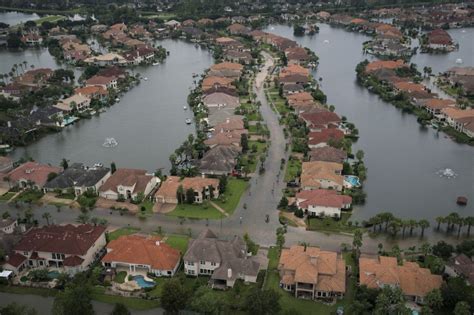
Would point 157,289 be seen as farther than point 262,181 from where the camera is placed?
No

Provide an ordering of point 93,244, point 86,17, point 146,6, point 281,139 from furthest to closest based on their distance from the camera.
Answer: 1. point 146,6
2. point 86,17
3. point 281,139
4. point 93,244

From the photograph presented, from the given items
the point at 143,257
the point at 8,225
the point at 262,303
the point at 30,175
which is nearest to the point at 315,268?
the point at 262,303

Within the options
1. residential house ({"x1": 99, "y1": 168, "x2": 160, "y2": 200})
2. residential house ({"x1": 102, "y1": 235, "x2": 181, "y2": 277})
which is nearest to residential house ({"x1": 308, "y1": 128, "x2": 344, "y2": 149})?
residential house ({"x1": 99, "y1": 168, "x2": 160, "y2": 200})

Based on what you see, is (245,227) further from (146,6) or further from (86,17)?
(146,6)

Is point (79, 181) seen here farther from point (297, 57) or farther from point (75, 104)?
point (297, 57)

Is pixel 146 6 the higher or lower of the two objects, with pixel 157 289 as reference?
higher

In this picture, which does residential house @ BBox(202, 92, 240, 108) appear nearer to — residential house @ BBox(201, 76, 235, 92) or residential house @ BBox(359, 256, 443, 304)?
residential house @ BBox(201, 76, 235, 92)

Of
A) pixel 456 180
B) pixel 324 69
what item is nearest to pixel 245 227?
pixel 456 180

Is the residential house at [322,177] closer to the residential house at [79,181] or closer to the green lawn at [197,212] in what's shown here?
the green lawn at [197,212]
